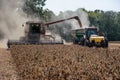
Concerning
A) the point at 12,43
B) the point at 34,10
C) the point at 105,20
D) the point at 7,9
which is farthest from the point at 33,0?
the point at 105,20

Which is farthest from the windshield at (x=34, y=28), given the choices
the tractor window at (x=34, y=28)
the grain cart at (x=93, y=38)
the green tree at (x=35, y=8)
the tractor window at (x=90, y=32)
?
the green tree at (x=35, y=8)

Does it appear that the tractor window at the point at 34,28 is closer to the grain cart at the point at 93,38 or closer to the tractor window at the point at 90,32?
the grain cart at the point at 93,38

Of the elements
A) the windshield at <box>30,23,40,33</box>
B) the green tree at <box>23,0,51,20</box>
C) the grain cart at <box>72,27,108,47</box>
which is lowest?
the grain cart at <box>72,27,108,47</box>

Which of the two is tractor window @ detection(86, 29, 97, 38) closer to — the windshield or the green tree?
the windshield

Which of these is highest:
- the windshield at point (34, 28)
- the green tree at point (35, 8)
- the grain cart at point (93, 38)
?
the green tree at point (35, 8)

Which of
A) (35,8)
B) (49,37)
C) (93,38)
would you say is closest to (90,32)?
(93,38)

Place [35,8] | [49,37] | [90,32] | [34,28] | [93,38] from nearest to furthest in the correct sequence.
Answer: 1. [93,38]
2. [90,32]
3. [49,37]
4. [34,28]
5. [35,8]

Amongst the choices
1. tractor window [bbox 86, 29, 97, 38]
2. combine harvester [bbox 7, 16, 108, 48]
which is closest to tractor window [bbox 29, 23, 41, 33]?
combine harvester [bbox 7, 16, 108, 48]

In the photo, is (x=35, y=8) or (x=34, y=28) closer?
(x=34, y=28)

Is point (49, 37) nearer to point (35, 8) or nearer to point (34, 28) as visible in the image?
point (34, 28)

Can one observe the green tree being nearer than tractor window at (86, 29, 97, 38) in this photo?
No

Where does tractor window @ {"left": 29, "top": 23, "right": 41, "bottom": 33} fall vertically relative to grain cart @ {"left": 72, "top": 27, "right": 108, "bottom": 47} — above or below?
above

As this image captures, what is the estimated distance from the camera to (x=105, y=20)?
4409 inches

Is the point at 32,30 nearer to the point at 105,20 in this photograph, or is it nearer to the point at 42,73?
the point at 42,73
